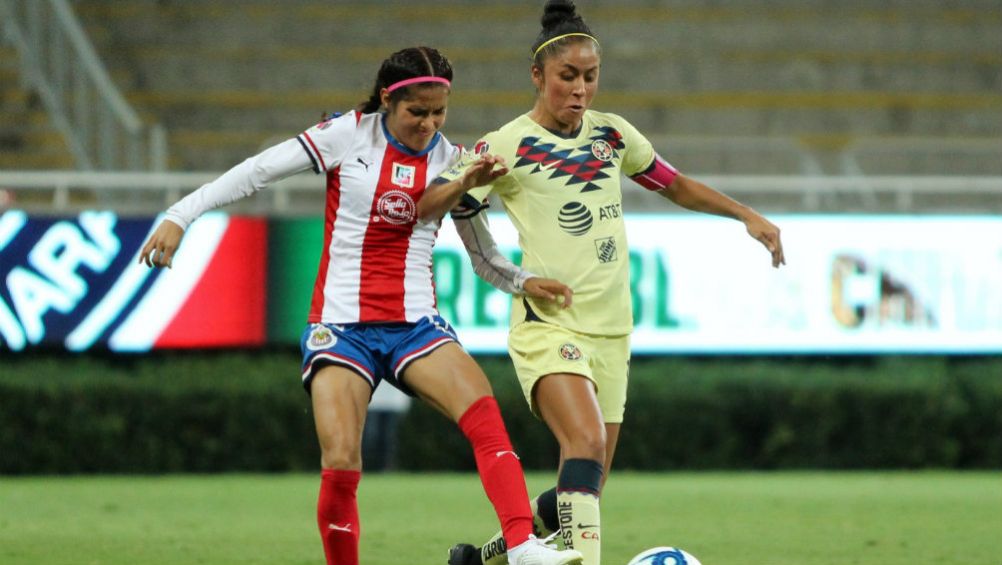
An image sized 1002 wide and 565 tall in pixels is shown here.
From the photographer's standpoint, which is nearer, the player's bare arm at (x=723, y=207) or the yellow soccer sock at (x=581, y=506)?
the yellow soccer sock at (x=581, y=506)

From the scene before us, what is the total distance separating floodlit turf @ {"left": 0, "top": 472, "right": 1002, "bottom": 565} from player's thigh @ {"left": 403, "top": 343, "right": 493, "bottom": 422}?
75.2 inches

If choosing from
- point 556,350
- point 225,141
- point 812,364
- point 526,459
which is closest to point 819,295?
point 812,364

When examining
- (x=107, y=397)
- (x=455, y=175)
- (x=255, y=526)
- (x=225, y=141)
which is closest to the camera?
(x=455, y=175)

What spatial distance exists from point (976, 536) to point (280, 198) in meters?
8.36

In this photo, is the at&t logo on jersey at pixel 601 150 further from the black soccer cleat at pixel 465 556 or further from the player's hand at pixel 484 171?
the black soccer cleat at pixel 465 556

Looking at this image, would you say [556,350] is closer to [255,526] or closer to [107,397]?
→ [255,526]

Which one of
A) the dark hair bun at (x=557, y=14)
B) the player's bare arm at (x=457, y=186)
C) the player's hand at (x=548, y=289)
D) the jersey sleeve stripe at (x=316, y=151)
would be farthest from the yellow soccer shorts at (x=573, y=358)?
the dark hair bun at (x=557, y=14)

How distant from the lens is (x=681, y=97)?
68.6 feet

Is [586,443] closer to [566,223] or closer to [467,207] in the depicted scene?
[566,223]

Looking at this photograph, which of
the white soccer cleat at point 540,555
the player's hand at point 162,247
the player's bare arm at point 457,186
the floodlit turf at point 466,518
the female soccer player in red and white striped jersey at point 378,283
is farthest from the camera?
the floodlit turf at point 466,518

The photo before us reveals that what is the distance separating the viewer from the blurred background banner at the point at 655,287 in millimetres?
14852

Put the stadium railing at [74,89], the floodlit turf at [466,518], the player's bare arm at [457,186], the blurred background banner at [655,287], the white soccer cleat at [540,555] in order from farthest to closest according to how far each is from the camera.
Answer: the stadium railing at [74,89] < the blurred background banner at [655,287] < the floodlit turf at [466,518] < the player's bare arm at [457,186] < the white soccer cleat at [540,555]

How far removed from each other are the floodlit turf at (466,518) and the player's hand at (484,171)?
2.56 m

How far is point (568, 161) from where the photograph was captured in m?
6.81
